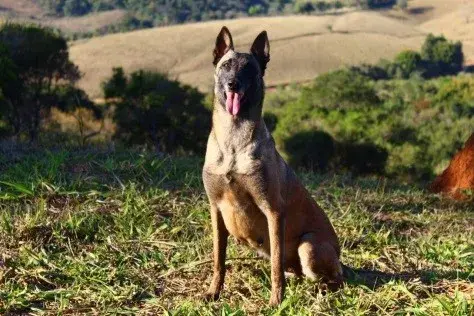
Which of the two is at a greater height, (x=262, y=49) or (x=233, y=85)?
(x=262, y=49)

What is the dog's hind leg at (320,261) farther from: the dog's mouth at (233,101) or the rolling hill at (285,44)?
the rolling hill at (285,44)

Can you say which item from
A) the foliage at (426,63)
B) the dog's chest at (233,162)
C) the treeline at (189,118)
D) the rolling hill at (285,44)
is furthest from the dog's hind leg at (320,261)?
the foliage at (426,63)

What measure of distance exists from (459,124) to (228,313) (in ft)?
85.8

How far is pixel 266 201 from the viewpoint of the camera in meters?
3.62

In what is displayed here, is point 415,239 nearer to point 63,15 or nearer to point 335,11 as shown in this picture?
point 63,15

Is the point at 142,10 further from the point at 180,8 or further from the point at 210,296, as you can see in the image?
the point at 210,296

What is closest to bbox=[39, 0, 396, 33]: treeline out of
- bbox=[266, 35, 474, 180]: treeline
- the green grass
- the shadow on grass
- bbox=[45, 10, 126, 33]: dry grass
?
bbox=[45, 10, 126, 33]: dry grass

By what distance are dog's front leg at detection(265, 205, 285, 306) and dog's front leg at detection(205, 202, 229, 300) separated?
0.97 ft

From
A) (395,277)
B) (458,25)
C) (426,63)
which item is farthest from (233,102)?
(458,25)

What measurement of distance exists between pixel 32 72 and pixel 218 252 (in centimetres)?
1867

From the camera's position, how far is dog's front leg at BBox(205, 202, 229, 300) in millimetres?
3840

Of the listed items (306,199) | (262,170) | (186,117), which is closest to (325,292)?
(306,199)

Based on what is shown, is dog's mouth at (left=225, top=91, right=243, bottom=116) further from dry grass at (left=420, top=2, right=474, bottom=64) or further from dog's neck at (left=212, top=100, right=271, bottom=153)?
dry grass at (left=420, top=2, right=474, bottom=64)

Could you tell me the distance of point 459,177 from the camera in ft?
28.2
